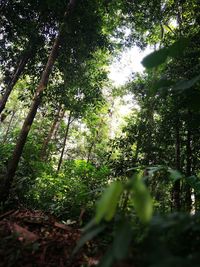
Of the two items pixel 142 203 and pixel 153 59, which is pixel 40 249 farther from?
pixel 153 59

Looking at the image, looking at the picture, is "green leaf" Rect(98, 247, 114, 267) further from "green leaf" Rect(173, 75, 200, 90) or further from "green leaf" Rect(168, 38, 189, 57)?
"green leaf" Rect(168, 38, 189, 57)

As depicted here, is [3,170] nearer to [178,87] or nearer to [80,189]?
[80,189]

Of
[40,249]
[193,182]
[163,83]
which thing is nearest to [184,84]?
[163,83]

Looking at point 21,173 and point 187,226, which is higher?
point 21,173

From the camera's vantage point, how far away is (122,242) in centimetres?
116

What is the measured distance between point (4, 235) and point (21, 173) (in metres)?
4.01

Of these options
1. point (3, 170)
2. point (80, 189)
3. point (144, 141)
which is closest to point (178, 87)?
point (80, 189)

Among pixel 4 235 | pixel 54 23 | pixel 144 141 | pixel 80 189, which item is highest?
pixel 54 23

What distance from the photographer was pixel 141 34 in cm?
1227

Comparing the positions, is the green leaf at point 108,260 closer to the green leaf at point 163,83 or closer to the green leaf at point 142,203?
the green leaf at point 142,203

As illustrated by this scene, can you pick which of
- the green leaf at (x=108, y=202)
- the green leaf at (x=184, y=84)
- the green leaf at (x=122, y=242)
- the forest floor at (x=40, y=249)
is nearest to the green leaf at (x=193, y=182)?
the forest floor at (x=40, y=249)

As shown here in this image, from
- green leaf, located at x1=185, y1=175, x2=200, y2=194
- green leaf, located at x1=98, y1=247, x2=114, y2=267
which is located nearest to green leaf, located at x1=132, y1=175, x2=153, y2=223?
green leaf, located at x1=98, y1=247, x2=114, y2=267

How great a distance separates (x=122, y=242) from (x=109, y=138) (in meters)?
9.10

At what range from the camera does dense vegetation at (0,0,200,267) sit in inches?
58.2
